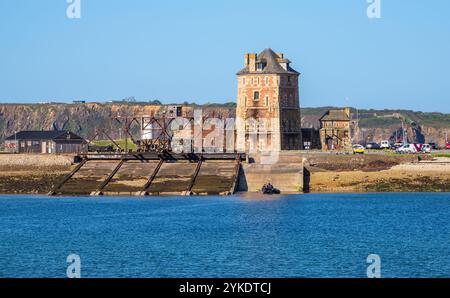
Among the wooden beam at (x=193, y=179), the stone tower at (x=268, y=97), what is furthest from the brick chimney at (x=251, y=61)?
the wooden beam at (x=193, y=179)

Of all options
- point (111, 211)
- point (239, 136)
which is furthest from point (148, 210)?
point (239, 136)

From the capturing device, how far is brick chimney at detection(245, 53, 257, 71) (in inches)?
4865

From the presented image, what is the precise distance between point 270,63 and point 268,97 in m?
4.72

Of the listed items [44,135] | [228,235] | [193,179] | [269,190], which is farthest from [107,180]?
[44,135]

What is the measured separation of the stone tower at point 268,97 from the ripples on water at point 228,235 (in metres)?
25.7

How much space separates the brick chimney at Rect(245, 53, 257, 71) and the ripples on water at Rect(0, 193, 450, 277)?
29577 millimetres

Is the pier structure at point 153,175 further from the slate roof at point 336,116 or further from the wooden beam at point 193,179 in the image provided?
the slate roof at point 336,116

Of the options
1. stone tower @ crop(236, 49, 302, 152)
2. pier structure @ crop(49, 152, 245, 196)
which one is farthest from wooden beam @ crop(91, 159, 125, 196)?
stone tower @ crop(236, 49, 302, 152)

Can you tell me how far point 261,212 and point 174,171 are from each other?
2354 centimetres

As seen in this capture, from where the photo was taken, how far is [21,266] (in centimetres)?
5144

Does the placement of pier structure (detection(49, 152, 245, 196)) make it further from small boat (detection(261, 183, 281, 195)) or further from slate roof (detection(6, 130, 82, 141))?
slate roof (detection(6, 130, 82, 141))

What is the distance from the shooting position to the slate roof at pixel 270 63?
403 feet

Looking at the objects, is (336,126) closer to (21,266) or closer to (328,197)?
(328,197)

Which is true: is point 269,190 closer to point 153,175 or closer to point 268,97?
point 153,175
